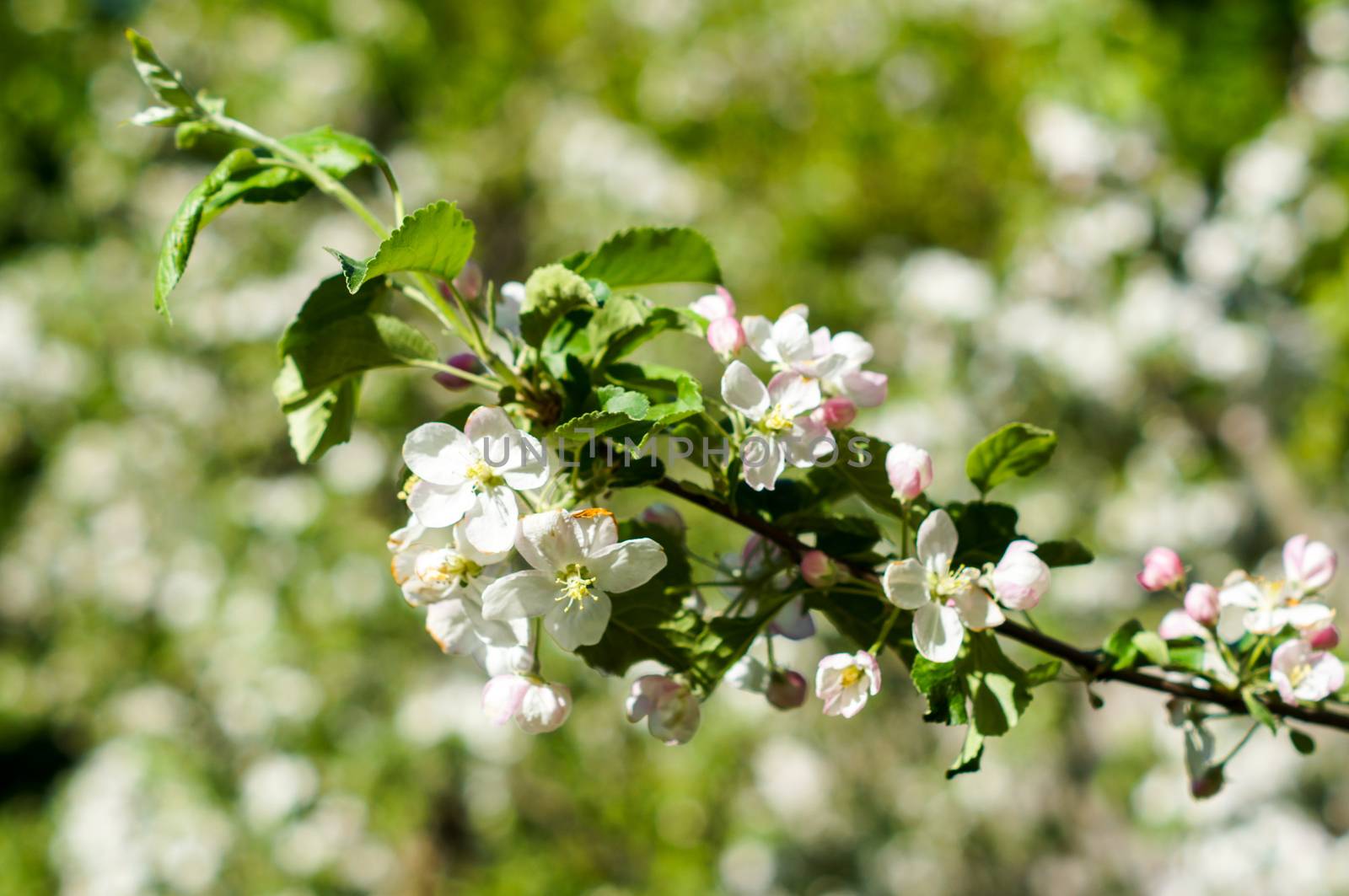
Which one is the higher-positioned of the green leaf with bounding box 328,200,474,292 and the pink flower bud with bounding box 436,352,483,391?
the green leaf with bounding box 328,200,474,292

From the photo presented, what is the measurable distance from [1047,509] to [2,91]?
4.89 metres

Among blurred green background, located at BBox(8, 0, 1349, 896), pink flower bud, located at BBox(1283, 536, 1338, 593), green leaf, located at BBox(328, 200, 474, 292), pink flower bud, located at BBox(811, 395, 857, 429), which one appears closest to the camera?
green leaf, located at BBox(328, 200, 474, 292)

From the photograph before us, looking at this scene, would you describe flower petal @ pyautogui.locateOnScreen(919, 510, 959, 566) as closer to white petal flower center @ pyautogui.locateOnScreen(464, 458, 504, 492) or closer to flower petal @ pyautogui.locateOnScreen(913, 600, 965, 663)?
flower petal @ pyautogui.locateOnScreen(913, 600, 965, 663)

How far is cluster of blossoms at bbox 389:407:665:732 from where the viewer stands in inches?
21.8

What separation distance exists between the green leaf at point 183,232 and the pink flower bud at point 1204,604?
648mm

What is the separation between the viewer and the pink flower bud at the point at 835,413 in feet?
1.98

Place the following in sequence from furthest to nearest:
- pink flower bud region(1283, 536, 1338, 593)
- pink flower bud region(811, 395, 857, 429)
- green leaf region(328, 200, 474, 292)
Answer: pink flower bud region(1283, 536, 1338, 593), pink flower bud region(811, 395, 857, 429), green leaf region(328, 200, 474, 292)

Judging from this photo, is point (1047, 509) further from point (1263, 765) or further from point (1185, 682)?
point (1185, 682)

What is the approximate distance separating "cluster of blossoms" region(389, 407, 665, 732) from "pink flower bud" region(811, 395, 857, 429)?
128 mm

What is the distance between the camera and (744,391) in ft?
1.94

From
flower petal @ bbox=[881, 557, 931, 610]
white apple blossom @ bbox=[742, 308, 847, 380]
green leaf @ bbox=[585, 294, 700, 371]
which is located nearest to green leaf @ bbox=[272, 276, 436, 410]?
green leaf @ bbox=[585, 294, 700, 371]

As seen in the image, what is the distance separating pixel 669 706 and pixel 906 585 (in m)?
0.16

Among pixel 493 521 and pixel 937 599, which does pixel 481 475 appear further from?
pixel 937 599

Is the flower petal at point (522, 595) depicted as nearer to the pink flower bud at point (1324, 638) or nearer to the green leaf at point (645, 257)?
the green leaf at point (645, 257)
